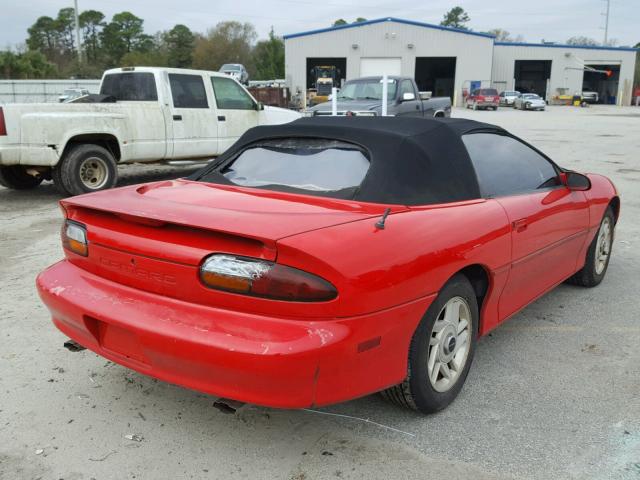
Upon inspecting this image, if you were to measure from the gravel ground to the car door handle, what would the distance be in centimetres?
79

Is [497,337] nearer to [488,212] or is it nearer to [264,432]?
[488,212]

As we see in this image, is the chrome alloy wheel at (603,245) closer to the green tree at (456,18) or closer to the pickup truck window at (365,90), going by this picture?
the pickup truck window at (365,90)

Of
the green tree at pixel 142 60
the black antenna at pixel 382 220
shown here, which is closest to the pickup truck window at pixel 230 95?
the black antenna at pixel 382 220

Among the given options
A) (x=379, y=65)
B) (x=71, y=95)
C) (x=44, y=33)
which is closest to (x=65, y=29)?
(x=44, y=33)

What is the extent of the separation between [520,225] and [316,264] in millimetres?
1584

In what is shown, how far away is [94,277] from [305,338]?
1177 mm

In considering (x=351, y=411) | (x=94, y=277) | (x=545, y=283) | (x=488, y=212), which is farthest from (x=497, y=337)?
(x=94, y=277)

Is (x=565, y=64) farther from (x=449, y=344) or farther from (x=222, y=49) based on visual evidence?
(x=449, y=344)

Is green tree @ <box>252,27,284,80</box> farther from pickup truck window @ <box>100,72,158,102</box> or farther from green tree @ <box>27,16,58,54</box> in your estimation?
pickup truck window @ <box>100,72,158,102</box>

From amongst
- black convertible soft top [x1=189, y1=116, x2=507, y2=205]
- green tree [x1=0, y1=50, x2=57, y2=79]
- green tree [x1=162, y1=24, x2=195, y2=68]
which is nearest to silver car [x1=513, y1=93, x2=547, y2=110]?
green tree [x1=0, y1=50, x2=57, y2=79]

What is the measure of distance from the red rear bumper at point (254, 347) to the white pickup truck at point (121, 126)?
6146mm

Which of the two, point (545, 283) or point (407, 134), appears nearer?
point (407, 134)

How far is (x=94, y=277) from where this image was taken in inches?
110

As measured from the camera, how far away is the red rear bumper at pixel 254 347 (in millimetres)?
2211
